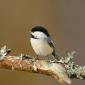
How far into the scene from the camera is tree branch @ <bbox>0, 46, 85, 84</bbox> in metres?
1.02

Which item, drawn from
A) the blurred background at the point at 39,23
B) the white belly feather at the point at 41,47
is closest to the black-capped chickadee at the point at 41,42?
the white belly feather at the point at 41,47

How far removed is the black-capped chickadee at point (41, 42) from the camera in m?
1.06

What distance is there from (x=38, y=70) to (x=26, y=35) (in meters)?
0.63

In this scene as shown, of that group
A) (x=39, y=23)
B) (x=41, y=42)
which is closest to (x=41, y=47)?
(x=41, y=42)

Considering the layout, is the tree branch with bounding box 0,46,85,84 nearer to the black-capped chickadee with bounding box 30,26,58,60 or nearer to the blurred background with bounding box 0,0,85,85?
the black-capped chickadee with bounding box 30,26,58,60

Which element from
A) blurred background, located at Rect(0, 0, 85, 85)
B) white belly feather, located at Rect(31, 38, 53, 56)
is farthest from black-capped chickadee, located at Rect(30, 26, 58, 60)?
blurred background, located at Rect(0, 0, 85, 85)

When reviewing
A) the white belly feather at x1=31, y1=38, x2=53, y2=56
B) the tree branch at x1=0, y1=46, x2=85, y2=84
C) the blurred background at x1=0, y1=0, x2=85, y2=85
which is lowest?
the tree branch at x1=0, y1=46, x2=85, y2=84

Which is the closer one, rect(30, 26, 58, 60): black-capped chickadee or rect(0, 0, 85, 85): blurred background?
A: rect(30, 26, 58, 60): black-capped chickadee

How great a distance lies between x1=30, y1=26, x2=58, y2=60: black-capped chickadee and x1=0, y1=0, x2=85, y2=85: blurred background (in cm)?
54

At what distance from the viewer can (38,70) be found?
1.05 m

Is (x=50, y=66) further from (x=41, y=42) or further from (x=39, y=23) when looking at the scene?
(x=39, y=23)

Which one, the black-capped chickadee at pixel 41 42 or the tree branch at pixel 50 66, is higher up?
the black-capped chickadee at pixel 41 42

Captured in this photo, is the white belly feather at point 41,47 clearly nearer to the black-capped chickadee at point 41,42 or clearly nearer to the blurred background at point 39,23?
the black-capped chickadee at point 41,42

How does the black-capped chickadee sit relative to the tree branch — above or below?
above
